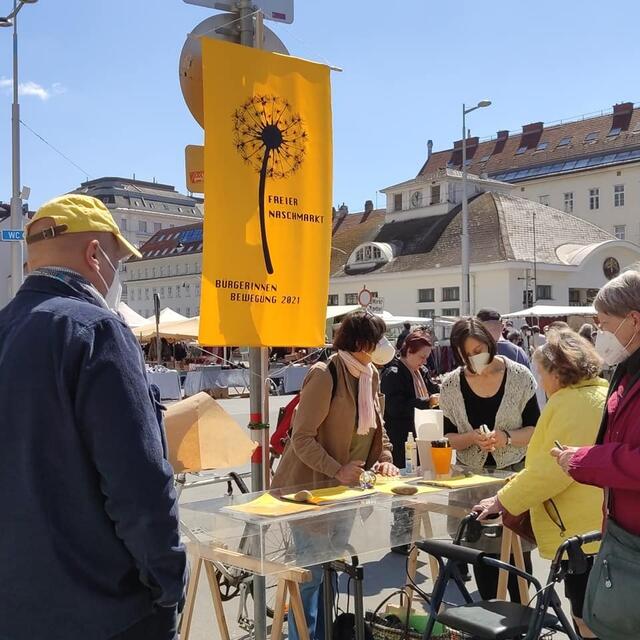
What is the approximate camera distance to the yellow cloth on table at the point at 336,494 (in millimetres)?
3708

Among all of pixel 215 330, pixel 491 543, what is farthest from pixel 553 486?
pixel 215 330

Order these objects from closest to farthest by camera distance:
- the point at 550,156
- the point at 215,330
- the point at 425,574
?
the point at 215,330 → the point at 425,574 → the point at 550,156

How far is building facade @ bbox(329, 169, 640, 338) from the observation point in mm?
42469

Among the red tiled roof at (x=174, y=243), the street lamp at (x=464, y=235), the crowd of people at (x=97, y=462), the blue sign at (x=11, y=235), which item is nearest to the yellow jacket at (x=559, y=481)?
the crowd of people at (x=97, y=462)

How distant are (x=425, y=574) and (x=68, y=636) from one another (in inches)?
165

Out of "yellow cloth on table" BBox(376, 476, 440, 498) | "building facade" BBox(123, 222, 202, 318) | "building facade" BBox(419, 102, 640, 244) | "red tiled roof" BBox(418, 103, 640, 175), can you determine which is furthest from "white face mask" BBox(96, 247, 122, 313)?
"building facade" BBox(123, 222, 202, 318)

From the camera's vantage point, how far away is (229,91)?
Answer: 3.74m

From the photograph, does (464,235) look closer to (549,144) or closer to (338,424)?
(338,424)

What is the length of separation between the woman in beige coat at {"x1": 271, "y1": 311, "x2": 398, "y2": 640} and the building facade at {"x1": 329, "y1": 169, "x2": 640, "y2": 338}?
3797 centimetres

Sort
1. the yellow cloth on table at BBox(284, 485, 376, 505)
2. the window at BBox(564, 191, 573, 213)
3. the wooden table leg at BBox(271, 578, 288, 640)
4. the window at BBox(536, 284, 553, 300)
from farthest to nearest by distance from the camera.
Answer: the window at BBox(564, 191, 573, 213)
the window at BBox(536, 284, 553, 300)
the yellow cloth on table at BBox(284, 485, 376, 505)
the wooden table leg at BBox(271, 578, 288, 640)

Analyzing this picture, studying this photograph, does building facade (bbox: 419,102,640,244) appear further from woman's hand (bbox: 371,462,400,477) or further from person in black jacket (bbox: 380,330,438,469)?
woman's hand (bbox: 371,462,400,477)

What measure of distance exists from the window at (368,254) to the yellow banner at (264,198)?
45.8 m

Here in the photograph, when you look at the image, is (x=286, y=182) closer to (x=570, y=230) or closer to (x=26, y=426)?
(x=26, y=426)

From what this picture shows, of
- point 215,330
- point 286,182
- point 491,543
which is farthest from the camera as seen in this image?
point 491,543
